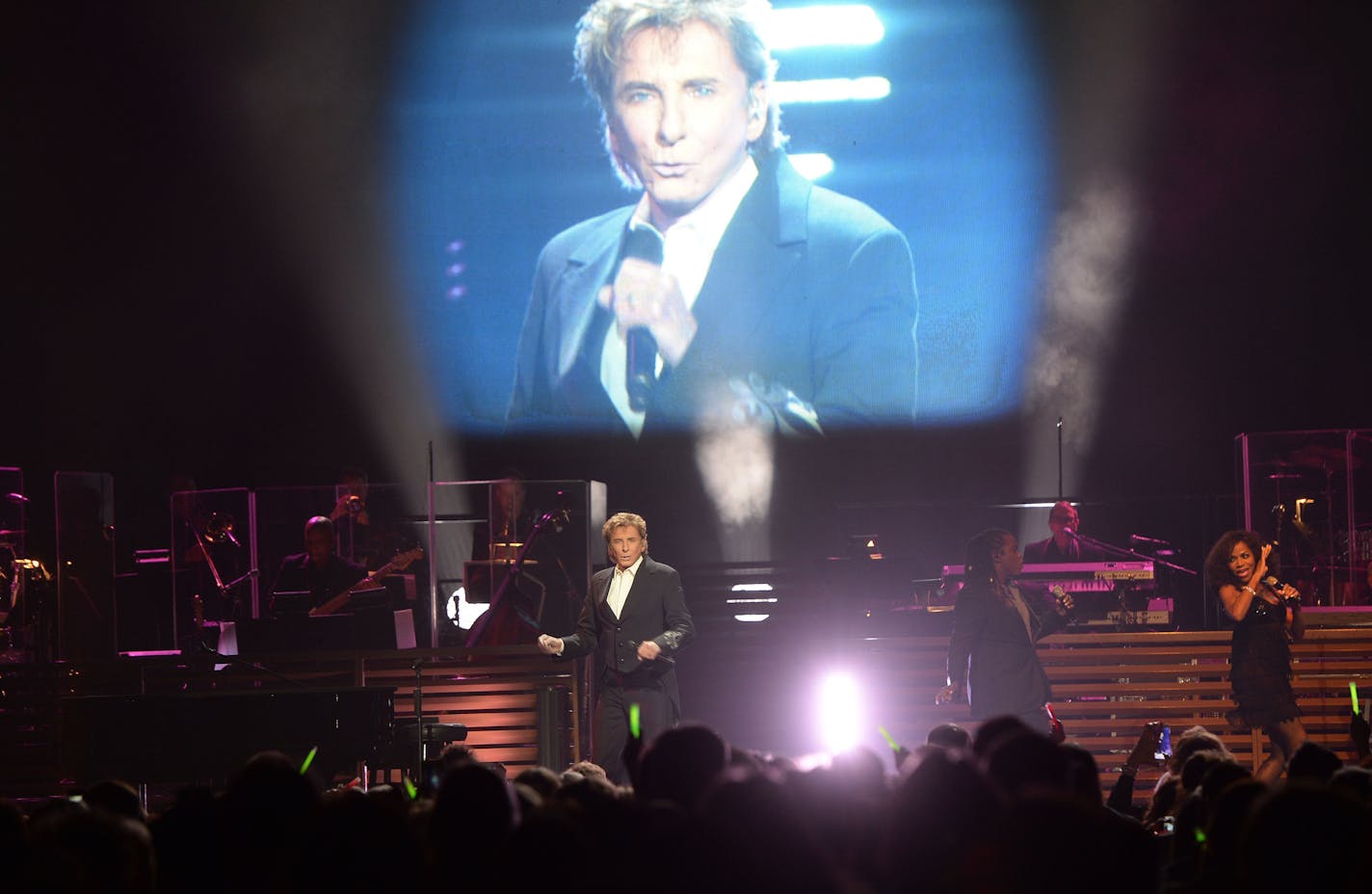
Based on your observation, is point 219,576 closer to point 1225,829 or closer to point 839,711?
point 839,711

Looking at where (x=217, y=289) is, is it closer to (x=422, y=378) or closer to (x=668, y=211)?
(x=422, y=378)

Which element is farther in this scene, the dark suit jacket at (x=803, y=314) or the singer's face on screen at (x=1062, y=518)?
the dark suit jacket at (x=803, y=314)

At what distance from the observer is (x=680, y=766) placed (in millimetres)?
3180

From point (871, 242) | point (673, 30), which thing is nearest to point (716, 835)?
point (871, 242)

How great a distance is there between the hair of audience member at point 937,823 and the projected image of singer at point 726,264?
24.5 feet

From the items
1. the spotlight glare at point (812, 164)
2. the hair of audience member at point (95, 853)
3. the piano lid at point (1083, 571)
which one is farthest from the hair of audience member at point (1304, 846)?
the spotlight glare at point (812, 164)

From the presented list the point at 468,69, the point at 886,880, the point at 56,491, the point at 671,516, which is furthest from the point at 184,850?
the point at 468,69

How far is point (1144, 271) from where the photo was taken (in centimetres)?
1017

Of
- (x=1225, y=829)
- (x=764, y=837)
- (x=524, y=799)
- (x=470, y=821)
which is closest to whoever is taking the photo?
(x=764, y=837)

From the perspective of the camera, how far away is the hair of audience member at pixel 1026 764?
2969mm

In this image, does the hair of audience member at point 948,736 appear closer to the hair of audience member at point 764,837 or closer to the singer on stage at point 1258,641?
the singer on stage at point 1258,641

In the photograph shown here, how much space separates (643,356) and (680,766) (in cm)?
709

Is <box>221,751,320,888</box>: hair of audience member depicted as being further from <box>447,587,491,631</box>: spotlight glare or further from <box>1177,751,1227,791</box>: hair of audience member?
<box>447,587,491,631</box>: spotlight glare

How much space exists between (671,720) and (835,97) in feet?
16.1
